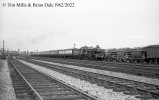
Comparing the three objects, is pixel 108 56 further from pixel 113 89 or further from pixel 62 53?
pixel 113 89

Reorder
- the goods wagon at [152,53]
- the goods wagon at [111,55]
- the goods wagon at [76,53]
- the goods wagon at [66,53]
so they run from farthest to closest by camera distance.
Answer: the goods wagon at [66,53] → the goods wagon at [76,53] → the goods wagon at [111,55] → the goods wagon at [152,53]

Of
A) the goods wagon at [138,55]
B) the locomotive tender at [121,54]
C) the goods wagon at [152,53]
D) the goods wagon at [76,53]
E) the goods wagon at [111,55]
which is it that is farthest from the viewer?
the goods wagon at [76,53]

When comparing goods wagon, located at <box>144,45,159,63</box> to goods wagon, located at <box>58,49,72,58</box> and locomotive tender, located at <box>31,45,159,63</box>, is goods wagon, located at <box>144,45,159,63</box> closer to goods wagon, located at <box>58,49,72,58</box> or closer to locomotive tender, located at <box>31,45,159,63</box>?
locomotive tender, located at <box>31,45,159,63</box>

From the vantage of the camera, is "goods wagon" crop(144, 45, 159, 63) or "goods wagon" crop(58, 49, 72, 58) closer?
"goods wagon" crop(144, 45, 159, 63)

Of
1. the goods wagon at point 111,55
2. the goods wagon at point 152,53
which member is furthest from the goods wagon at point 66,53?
the goods wagon at point 152,53

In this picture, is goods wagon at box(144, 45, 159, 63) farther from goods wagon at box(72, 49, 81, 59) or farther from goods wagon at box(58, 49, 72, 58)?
goods wagon at box(58, 49, 72, 58)

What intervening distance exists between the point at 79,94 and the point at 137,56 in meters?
28.6

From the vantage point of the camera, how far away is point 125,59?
126ft

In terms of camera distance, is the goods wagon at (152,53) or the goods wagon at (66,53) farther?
the goods wagon at (66,53)

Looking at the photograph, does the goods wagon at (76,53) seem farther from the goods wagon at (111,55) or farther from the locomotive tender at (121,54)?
the goods wagon at (111,55)

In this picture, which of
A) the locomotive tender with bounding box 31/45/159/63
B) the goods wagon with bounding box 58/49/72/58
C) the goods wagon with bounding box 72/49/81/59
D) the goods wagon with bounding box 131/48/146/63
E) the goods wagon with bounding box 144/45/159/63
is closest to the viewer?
the goods wagon with bounding box 144/45/159/63

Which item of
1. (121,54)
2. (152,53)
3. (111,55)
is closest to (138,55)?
(152,53)

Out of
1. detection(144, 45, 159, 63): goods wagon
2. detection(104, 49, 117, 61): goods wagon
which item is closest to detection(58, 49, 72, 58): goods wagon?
detection(104, 49, 117, 61): goods wagon

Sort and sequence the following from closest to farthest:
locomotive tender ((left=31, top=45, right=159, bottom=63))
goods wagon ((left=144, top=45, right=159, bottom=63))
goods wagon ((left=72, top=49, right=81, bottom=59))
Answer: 1. goods wagon ((left=144, top=45, right=159, bottom=63))
2. locomotive tender ((left=31, top=45, right=159, bottom=63))
3. goods wagon ((left=72, top=49, right=81, bottom=59))
